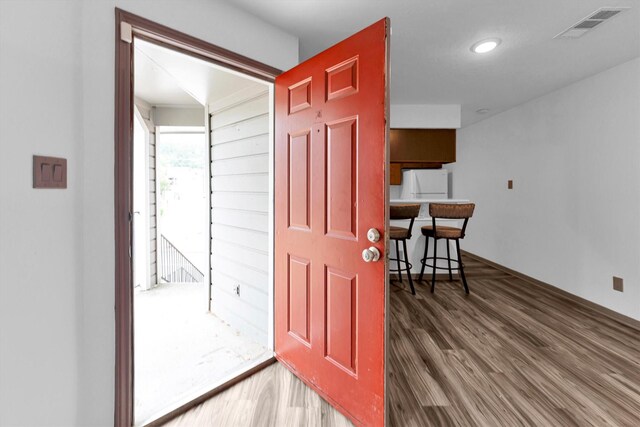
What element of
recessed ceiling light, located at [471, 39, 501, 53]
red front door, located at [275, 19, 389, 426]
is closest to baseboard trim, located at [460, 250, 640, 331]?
recessed ceiling light, located at [471, 39, 501, 53]

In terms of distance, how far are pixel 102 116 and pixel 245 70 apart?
911 millimetres

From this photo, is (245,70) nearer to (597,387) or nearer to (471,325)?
(471,325)

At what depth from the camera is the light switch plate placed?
1046 mm

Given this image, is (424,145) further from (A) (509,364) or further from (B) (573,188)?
(A) (509,364)

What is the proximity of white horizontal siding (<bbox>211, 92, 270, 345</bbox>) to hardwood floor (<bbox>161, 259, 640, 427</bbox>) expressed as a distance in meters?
0.72

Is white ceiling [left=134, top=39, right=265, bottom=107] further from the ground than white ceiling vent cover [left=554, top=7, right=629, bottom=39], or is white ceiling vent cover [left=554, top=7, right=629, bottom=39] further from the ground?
white ceiling vent cover [left=554, top=7, right=629, bottom=39]

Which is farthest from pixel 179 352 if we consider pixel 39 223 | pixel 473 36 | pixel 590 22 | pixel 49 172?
pixel 590 22

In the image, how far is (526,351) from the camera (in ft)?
7.16

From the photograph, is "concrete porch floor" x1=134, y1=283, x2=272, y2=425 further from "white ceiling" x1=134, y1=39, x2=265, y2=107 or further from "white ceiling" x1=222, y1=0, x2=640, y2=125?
"white ceiling" x1=222, y1=0, x2=640, y2=125

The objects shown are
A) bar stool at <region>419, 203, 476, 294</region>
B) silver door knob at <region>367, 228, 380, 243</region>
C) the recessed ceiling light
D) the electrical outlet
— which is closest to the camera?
silver door knob at <region>367, 228, 380, 243</region>

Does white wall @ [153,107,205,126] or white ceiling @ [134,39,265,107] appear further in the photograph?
white wall @ [153,107,205,126]

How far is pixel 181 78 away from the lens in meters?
2.50

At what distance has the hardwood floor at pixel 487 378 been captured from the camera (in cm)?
155

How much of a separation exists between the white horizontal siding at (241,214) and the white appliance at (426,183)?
2996 millimetres
